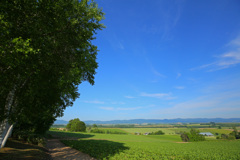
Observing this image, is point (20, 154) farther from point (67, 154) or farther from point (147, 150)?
point (147, 150)

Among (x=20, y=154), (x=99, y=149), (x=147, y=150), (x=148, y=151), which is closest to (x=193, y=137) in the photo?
(x=147, y=150)

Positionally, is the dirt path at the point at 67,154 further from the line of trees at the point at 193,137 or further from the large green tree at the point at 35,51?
the line of trees at the point at 193,137

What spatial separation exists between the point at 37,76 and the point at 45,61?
1.08 m

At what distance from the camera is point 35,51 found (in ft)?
20.5

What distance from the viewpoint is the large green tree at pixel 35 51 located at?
6.15 metres

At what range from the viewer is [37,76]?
7.85 meters

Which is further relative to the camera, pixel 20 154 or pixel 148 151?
pixel 148 151

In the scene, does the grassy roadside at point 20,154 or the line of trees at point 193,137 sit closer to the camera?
the grassy roadside at point 20,154


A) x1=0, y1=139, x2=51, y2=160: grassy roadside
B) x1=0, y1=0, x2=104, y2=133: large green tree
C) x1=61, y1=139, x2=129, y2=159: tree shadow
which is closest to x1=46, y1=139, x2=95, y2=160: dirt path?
x1=61, y1=139, x2=129, y2=159: tree shadow

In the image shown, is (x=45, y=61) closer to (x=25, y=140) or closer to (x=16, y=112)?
(x=16, y=112)

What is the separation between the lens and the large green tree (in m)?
6.15

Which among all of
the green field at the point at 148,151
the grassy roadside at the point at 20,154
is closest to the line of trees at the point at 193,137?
the green field at the point at 148,151

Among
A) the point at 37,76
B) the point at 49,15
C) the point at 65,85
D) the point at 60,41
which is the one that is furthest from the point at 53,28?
the point at 65,85

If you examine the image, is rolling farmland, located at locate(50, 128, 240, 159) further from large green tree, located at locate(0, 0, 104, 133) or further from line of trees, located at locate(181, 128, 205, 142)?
line of trees, located at locate(181, 128, 205, 142)
